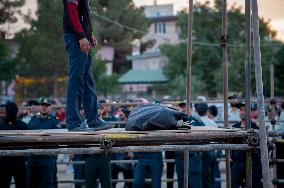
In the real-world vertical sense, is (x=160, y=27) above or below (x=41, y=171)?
above

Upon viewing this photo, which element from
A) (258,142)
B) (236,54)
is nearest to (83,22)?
(258,142)

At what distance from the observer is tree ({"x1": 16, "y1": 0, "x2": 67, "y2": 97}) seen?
28.3 meters

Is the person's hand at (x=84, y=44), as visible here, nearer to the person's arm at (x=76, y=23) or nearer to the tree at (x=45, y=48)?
the person's arm at (x=76, y=23)

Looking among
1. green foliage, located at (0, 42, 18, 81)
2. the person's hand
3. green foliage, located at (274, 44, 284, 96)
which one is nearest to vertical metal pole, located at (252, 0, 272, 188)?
the person's hand

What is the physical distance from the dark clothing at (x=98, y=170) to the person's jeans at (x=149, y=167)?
1.33m

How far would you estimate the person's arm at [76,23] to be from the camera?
5035mm

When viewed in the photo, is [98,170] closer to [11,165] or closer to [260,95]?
[11,165]

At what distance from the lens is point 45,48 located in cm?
2833

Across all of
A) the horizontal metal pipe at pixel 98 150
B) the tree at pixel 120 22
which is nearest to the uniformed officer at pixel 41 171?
the horizontal metal pipe at pixel 98 150

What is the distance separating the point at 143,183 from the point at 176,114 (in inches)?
158

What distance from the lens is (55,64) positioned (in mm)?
29453

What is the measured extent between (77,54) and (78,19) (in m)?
0.38

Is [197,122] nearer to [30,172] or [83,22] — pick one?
[30,172]

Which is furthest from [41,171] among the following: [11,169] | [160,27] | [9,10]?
[160,27]
